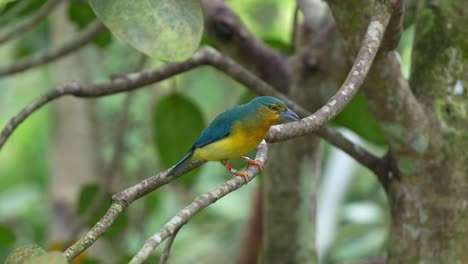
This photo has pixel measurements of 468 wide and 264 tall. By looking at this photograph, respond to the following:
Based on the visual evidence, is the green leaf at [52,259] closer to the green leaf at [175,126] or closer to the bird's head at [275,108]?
the bird's head at [275,108]

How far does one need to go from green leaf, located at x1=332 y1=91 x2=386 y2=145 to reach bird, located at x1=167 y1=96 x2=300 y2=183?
2.59ft

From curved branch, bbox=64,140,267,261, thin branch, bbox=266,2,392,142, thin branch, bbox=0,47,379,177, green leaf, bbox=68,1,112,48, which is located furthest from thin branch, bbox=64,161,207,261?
green leaf, bbox=68,1,112,48

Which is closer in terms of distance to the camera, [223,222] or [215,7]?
[215,7]

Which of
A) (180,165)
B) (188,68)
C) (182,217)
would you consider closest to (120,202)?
(182,217)

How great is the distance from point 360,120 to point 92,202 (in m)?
1.25

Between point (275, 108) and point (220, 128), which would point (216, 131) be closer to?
point (220, 128)

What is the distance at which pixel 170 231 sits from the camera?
1.24 meters

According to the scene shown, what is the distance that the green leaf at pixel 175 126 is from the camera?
2.89 m

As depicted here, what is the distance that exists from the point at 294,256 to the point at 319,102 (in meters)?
0.56

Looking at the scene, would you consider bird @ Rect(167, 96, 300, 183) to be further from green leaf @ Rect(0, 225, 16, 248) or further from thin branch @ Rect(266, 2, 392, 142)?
green leaf @ Rect(0, 225, 16, 248)

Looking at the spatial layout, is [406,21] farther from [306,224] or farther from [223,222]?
[223,222]

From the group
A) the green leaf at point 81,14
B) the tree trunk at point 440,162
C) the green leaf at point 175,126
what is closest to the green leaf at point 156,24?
the tree trunk at point 440,162

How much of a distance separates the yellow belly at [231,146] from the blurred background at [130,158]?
813mm

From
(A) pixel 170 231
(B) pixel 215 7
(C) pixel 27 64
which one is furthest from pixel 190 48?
(C) pixel 27 64
